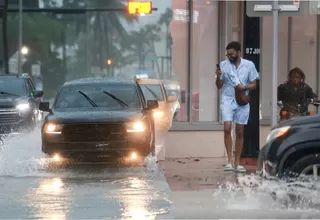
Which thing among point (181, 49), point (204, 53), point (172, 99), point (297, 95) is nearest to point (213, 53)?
point (204, 53)

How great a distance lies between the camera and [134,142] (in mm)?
11258

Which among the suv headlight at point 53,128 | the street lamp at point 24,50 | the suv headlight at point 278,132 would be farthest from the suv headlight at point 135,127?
the street lamp at point 24,50

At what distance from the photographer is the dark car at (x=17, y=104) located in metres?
15.3

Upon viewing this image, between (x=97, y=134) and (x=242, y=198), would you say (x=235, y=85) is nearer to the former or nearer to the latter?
(x=97, y=134)

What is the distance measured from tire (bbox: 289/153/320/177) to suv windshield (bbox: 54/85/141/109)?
471cm

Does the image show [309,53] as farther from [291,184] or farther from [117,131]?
[291,184]

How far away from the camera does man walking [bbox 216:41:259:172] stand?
10.8 metres

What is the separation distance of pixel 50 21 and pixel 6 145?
5.61 meters

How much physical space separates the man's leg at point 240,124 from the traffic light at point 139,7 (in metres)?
5.14

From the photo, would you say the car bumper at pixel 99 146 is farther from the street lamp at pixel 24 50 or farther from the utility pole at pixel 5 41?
the street lamp at pixel 24 50

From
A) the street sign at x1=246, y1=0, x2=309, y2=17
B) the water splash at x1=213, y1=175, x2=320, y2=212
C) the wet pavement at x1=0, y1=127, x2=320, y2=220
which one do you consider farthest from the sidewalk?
the street sign at x1=246, y1=0, x2=309, y2=17

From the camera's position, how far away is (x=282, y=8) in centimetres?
1001

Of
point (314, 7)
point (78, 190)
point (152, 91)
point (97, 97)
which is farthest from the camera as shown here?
point (152, 91)

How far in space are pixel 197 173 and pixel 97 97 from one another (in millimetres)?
2437
